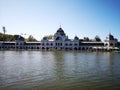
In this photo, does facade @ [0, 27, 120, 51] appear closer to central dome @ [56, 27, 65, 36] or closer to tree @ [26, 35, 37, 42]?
central dome @ [56, 27, 65, 36]

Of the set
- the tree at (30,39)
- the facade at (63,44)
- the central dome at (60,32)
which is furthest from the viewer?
the tree at (30,39)

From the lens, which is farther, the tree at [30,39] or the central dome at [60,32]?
the tree at [30,39]

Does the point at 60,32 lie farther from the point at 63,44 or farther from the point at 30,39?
the point at 30,39

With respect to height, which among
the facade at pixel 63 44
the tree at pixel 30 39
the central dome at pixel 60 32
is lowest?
the facade at pixel 63 44

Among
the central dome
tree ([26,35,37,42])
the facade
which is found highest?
the central dome

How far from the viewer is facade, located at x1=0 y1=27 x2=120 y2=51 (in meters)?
113

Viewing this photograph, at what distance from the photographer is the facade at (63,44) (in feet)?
370

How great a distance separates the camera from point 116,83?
16.1m

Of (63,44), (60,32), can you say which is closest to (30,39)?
(60,32)

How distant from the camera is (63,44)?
4739 inches

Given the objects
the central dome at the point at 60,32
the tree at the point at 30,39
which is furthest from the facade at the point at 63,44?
the tree at the point at 30,39

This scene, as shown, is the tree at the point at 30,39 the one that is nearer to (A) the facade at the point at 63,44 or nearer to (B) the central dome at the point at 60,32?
(A) the facade at the point at 63,44

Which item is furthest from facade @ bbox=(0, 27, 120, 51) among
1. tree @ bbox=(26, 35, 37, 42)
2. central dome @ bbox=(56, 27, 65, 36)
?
tree @ bbox=(26, 35, 37, 42)

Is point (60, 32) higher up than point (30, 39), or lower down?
higher up
